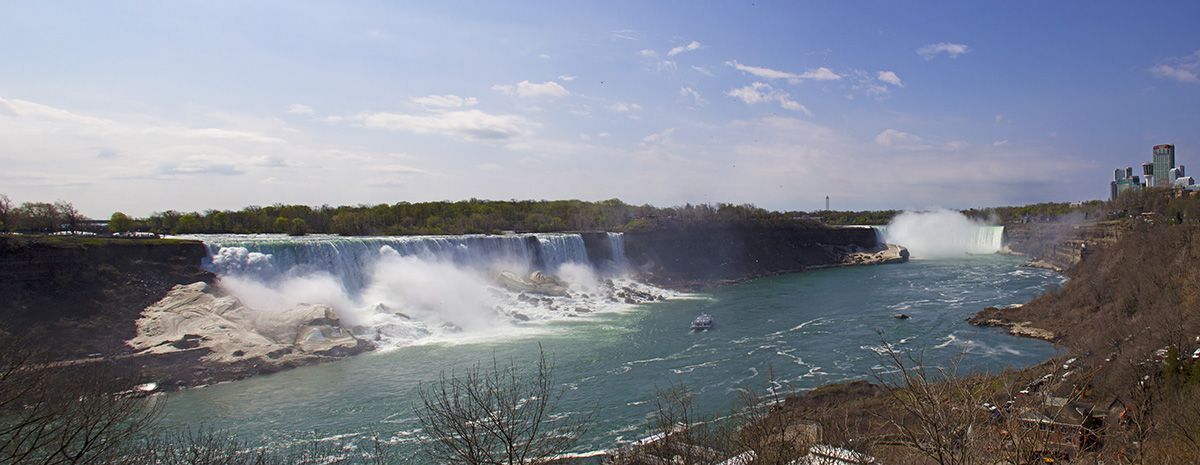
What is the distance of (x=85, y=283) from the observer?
2514cm

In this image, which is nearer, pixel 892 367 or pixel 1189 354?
pixel 1189 354

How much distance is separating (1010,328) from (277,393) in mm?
28588

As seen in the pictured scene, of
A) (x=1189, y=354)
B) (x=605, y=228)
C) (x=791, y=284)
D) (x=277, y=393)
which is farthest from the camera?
(x=605, y=228)

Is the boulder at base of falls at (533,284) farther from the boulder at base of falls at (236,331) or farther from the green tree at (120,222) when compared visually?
the green tree at (120,222)

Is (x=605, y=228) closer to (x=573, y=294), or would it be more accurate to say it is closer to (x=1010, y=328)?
(x=573, y=294)

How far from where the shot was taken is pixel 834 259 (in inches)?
2714

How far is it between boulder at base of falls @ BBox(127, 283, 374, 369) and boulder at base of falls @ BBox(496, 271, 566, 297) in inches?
519

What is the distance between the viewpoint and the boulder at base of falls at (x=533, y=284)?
39156 mm

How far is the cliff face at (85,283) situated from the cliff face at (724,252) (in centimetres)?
3004

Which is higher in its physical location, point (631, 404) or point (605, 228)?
point (605, 228)

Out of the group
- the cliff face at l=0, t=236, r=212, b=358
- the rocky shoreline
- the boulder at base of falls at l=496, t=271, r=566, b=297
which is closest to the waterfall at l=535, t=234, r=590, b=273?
the boulder at base of falls at l=496, t=271, r=566, b=297

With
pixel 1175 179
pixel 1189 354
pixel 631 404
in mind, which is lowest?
pixel 631 404

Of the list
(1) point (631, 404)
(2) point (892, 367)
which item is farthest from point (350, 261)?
(2) point (892, 367)

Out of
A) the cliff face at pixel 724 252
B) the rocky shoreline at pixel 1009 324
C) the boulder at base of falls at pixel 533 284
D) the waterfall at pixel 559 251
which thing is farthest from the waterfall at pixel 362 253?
the rocky shoreline at pixel 1009 324
